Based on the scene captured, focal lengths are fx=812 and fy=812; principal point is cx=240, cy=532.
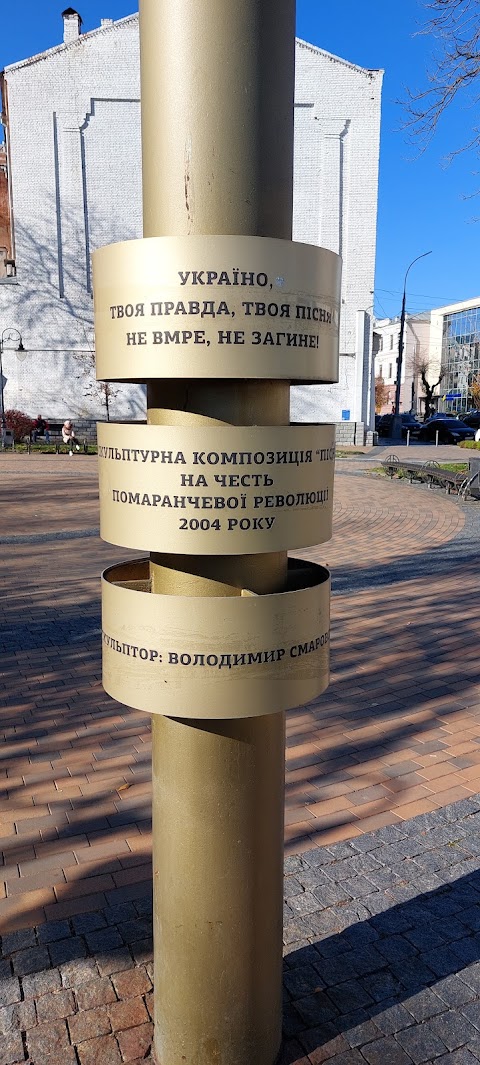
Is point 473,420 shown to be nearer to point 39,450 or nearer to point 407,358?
point 39,450

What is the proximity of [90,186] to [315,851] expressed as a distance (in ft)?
111

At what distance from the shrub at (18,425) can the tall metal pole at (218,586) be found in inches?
1217

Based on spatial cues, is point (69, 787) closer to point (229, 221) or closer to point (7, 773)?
point (7, 773)

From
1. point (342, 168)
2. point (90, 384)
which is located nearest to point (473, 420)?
point (342, 168)

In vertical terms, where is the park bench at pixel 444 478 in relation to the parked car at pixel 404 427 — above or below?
below

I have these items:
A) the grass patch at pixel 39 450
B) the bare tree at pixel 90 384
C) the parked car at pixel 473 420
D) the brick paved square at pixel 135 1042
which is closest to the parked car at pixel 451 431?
the parked car at pixel 473 420

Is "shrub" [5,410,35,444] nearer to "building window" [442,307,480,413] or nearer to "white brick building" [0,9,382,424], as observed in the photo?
"white brick building" [0,9,382,424]

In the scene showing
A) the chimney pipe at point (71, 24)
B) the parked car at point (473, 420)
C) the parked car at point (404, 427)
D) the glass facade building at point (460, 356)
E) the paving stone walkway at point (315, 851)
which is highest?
the chimney pipe at point (71, 24)

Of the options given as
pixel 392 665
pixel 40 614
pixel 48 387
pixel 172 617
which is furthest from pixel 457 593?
pixel 48 387

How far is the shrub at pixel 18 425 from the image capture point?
31672 millimetres

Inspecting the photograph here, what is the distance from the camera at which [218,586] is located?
6.91ft

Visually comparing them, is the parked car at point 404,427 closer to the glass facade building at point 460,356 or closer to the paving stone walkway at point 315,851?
the glass facade building at point 460,356

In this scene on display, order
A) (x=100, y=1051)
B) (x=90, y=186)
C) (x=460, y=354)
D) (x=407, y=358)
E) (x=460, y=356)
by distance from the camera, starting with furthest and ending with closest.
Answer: (x=407, y=358) → (x=460, y=354) → (x=460, y=356) → (x=90, y=186) → (x=100, y=1051)

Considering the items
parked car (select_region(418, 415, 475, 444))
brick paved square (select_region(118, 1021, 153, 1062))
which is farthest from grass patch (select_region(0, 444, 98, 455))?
brick paved square (select_region(118, 1021, 153, 1062))
